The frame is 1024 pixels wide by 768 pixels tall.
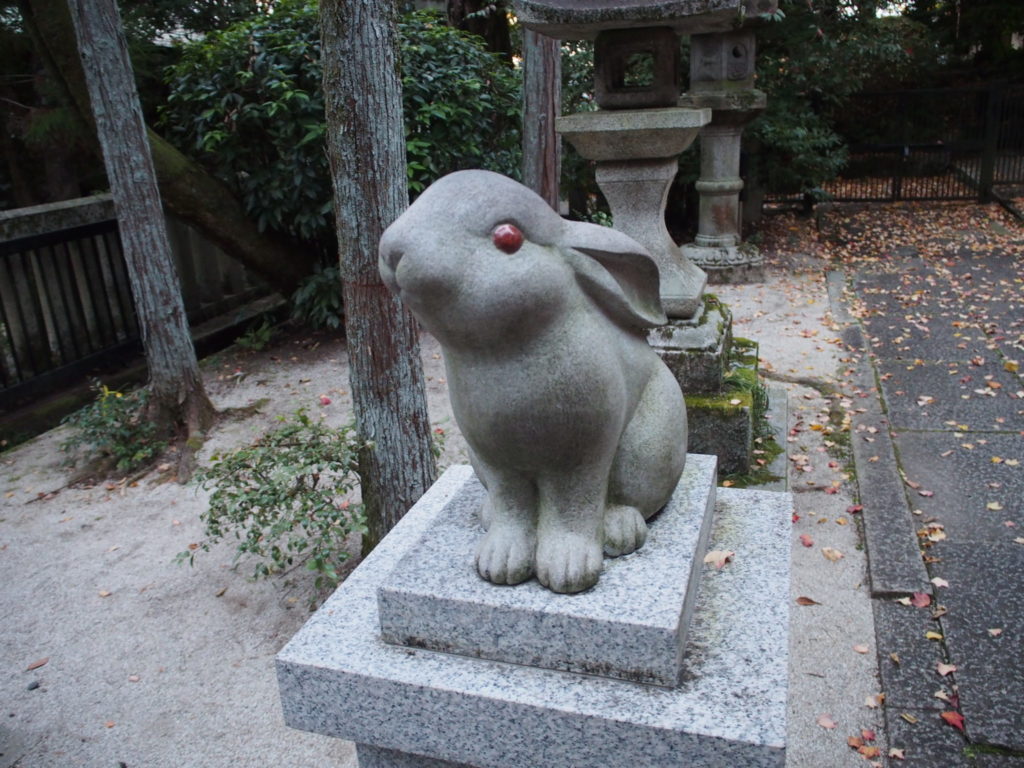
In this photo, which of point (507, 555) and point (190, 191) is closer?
point (507, 555)

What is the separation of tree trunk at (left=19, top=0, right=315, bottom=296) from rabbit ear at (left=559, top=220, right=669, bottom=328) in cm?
528

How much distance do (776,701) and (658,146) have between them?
331 cm

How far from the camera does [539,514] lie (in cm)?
229

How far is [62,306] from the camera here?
7008 mm

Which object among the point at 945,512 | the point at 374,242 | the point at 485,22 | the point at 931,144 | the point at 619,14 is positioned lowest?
the point at 945,512

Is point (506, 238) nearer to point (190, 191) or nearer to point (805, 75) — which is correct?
point (190, 191)

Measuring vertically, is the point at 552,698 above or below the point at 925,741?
above

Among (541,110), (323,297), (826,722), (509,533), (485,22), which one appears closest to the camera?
(509,533)

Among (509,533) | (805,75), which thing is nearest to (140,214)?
(509,533)

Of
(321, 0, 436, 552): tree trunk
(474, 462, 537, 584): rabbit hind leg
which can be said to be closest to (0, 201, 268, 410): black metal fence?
(321, 0, 436, 552): tree trunk

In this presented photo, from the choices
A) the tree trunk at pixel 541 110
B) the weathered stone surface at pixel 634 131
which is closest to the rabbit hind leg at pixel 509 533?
the weathered stone surface at pixel 634 131

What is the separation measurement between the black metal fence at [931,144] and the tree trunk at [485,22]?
5126mm

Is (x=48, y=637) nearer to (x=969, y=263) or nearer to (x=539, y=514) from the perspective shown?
(x=539, y=514)

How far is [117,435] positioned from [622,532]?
4.31 metres
